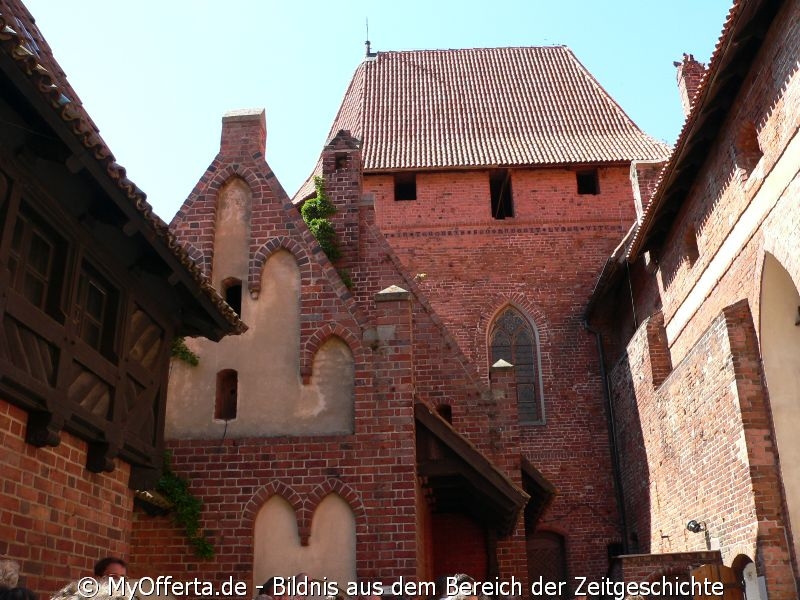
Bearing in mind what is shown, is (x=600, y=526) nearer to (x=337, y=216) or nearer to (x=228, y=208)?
(x=337, y=216)

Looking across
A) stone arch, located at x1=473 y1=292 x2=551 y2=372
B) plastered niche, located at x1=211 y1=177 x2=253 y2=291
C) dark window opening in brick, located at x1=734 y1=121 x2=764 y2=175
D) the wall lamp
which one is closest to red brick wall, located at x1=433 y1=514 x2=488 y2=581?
the wall lamp

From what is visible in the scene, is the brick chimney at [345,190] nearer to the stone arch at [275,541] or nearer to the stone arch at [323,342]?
the stone arch at [323,342]

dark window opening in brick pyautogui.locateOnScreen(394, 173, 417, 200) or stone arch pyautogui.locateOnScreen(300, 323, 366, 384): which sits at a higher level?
dark window opening in brick pyautogui.locateOnScreen(394, 173, 417, 200)

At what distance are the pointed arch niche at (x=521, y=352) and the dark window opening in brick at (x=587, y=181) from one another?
164 inches

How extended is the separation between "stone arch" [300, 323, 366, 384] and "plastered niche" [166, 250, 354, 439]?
75 mm

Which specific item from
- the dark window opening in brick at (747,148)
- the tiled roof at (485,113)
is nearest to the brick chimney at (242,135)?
the dark window opening in brick at (747,148)

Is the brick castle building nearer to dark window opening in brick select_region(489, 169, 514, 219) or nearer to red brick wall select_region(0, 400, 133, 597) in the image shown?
dark window opening in brick select_region(489, 169, 514, 219)

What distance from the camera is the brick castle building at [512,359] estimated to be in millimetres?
9742

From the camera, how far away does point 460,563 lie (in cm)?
1324

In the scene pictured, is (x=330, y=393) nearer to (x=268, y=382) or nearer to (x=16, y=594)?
(x=268, y=382)

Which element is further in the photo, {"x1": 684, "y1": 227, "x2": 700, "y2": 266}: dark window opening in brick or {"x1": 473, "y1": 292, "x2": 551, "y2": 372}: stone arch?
{"x1": 473, "y1": 292, "x2": 551, "y2": 372}: stone arch

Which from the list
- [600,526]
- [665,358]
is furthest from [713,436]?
[600,526]

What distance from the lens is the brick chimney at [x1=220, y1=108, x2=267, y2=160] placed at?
11.6 meters

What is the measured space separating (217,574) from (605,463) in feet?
41.5
